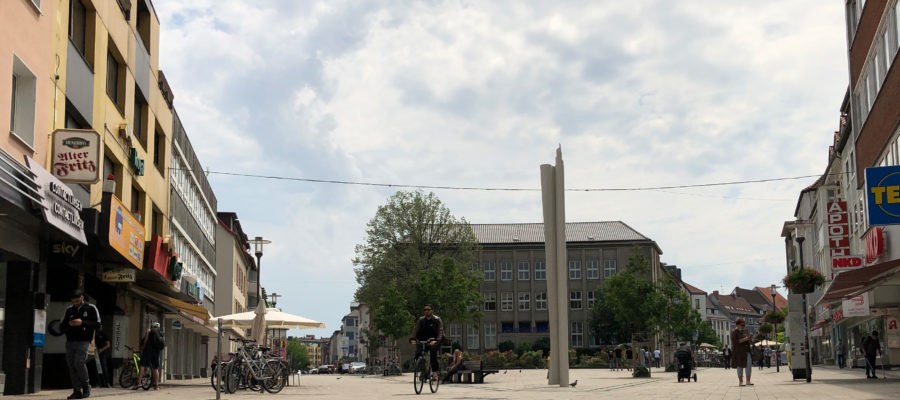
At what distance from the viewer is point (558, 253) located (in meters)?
22.3

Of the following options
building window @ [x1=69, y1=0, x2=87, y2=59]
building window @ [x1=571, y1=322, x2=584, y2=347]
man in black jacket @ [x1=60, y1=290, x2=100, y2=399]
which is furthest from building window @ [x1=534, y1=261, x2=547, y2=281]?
man in black jacket @ [x1=60, y1=290, x2=100, y2=399]

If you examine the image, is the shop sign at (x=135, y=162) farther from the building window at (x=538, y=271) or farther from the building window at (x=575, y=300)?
the building window at (x=538, y=271)

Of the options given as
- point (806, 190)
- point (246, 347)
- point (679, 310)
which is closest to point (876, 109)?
point (246, 347)

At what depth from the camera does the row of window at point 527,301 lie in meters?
107

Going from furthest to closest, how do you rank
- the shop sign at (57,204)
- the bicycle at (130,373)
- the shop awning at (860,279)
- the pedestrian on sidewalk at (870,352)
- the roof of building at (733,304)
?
the roof of building at (733,304)
the pedestrian on sidewalk at (870,352)
the bicycle at (130,373)
the shop awning at (860,279)
the shop sign at (57,204)

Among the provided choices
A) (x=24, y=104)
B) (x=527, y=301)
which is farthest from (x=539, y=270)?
(x=24, y=104)

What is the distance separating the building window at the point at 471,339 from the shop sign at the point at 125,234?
81674 mm

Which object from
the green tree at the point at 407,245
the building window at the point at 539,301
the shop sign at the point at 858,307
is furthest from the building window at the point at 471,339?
the shop sign at the point at 858,307

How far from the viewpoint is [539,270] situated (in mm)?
108438

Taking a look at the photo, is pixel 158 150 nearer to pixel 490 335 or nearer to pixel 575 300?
pixel 490 335

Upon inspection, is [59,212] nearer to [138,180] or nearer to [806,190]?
[138,180]

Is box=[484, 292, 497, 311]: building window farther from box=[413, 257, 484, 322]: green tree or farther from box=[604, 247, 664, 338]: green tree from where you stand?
box=[604, 247, 664, 338]: green tree

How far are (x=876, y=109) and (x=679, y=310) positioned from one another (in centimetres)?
3536

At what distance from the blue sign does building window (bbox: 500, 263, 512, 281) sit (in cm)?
8646
